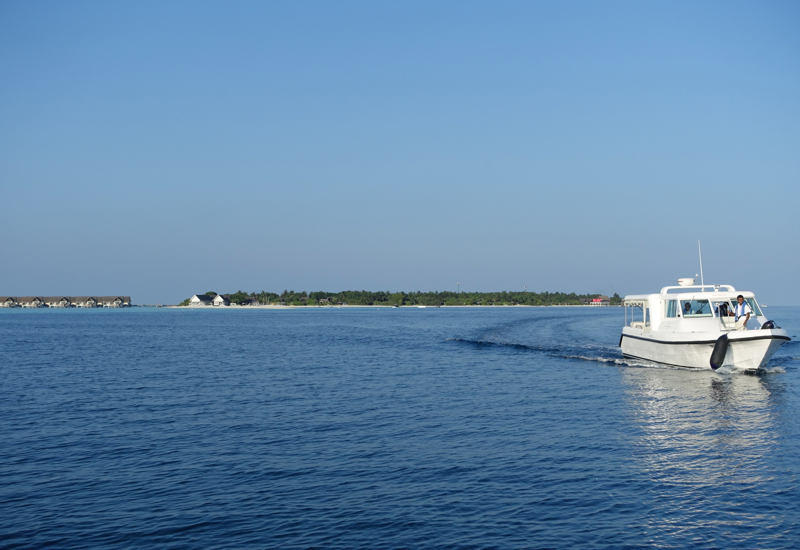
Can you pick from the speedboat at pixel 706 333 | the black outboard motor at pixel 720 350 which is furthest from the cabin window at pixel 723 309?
the black outboard motor at pixel 720 350

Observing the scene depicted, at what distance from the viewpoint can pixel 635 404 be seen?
79.7 feet

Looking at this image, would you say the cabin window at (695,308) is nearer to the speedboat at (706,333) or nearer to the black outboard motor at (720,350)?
the speedboat at (706,333)

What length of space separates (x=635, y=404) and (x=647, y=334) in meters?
14.8

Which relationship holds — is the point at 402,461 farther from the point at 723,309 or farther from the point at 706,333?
the point at 723,309

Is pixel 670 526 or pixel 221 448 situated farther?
pixel 221 448

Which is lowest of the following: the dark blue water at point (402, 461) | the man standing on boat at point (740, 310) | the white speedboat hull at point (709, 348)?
the dark blue water at point (402, 461)

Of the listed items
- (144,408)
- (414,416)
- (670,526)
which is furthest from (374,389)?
(670,526)

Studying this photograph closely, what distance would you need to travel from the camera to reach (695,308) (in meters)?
34.1

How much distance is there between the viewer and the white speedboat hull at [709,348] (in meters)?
29.9

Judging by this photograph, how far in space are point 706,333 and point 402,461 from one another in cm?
2291

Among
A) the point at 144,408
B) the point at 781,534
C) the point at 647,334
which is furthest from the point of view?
the point at 647,334

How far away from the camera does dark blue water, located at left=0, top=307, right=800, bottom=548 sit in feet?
38.0

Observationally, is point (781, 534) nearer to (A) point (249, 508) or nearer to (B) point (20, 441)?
(A) point (249, 508)

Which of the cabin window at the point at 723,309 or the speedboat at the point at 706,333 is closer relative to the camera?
the speedboat at the point at 706,333
